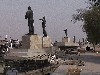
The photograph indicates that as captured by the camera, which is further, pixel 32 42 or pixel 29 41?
pixel 32 42

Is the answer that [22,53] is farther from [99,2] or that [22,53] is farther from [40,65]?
[99,2]

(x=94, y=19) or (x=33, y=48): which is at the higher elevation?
(x=94, y=19)

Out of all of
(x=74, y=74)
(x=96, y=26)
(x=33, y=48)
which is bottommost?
(x=74, y=74)

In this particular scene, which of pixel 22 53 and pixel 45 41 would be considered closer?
pixel 22 53

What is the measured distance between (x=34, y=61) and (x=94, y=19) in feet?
42.5

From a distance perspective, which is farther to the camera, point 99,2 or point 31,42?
point 99,2

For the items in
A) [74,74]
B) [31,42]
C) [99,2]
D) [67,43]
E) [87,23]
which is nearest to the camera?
[74,74]

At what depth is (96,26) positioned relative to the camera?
28.6 m

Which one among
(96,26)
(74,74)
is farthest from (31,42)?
(96,26)

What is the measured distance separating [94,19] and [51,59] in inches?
406

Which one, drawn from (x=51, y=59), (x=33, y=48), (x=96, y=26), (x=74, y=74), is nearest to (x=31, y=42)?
(x=33, y=48)

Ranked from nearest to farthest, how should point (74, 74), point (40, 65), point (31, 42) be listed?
point (74, 74) < point (40, 65) < point (31, 42)

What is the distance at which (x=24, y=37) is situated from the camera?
19438 mm

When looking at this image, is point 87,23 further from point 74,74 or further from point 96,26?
point 74,74
